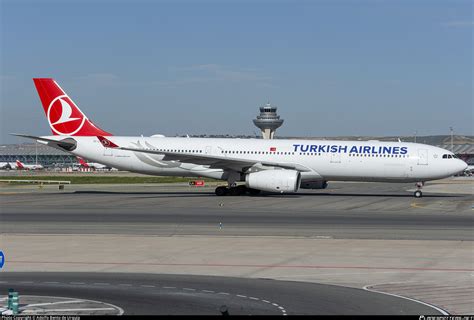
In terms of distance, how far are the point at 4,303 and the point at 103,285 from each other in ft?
10.1

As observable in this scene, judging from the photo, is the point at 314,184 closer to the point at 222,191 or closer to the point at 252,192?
the point at 252,192

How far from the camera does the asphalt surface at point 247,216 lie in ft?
104

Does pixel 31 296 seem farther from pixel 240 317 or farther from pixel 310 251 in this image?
pixel 310 251

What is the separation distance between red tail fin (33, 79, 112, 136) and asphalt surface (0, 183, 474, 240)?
6.86 meters

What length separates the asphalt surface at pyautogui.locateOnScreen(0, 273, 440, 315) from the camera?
52.0 ft

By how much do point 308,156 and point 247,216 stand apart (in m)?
17.2

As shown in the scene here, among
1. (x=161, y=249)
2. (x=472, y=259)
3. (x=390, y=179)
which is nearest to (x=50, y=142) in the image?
(x=390, y=179)

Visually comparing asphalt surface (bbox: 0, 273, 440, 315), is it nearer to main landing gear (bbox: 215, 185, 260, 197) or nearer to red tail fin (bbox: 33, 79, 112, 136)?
main landing gear (bbox: 215, 185, 260, 197)

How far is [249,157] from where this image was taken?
56.3 metres

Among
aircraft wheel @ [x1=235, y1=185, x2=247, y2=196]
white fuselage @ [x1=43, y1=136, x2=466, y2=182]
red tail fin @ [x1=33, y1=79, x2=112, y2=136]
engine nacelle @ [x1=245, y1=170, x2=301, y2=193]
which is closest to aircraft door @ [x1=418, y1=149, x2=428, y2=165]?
white fuselage @ [x1=43, y1=136, x2=466, y2=182]

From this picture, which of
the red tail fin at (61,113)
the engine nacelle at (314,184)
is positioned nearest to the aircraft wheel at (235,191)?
the engine nacelle at (314,184)

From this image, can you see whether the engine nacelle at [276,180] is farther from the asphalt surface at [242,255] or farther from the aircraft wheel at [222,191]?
the asphalt surface at [242,255]

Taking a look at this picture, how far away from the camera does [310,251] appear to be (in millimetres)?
25516

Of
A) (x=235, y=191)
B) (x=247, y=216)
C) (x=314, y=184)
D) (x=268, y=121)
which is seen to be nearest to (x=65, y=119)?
(x=235, y=191)
